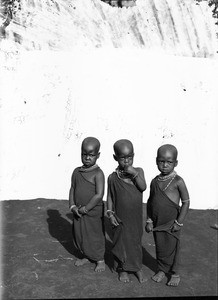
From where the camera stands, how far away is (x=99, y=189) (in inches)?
178

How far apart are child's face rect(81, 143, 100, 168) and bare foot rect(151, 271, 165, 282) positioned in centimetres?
154

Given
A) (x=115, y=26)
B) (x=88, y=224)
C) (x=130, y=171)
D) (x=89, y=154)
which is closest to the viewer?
(x=130, y=171)

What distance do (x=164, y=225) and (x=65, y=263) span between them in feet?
4.86

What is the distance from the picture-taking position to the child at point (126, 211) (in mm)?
4195

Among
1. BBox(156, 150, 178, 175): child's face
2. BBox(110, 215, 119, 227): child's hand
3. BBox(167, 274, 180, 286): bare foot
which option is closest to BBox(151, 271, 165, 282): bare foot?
BBox(167, 274, 180, 286): bare foot

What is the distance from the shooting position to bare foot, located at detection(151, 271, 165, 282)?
14.7 ft

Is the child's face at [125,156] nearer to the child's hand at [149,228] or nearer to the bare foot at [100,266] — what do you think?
the child's hand at [149,228]

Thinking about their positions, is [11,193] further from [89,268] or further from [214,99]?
[214,99]

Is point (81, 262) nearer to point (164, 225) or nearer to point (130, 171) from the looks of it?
point (164, 225)

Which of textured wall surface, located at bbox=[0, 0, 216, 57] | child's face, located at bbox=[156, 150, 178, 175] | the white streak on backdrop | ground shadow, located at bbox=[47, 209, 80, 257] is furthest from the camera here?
textured wall surface, located at bbox=[0, 0, 216, 57]

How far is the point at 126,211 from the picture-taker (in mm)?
4301

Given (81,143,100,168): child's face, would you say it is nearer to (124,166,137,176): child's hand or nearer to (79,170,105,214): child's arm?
(79,170,105,214): child's arm

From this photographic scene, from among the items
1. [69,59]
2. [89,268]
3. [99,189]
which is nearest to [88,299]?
[89,268]

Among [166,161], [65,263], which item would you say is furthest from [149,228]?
[65,263]
